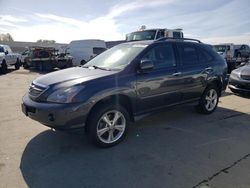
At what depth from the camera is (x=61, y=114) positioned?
3.76 meters

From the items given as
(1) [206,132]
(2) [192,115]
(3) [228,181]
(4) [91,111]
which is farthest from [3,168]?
(2) [192,115]

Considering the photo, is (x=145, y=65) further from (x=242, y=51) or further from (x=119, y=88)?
(x=242, y=51)

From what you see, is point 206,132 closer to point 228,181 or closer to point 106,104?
point 228,181

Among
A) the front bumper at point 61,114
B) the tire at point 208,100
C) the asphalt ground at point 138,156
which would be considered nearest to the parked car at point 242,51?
the tire at point 208,100

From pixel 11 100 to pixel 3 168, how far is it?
4833 millimetres

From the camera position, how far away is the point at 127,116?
178 inches

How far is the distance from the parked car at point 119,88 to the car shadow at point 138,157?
0.43 m

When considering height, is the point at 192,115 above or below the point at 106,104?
below

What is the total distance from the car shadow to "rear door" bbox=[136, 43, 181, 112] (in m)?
0.62

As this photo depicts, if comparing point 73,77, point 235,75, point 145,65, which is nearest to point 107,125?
point 73,77

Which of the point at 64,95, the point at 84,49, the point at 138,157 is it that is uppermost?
the point at 84,49

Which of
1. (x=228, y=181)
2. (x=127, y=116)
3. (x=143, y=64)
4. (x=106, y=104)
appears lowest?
(x=228, y=181)

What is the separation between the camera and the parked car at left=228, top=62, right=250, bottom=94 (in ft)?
27.8

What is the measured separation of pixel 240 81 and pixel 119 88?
5.91 metres
